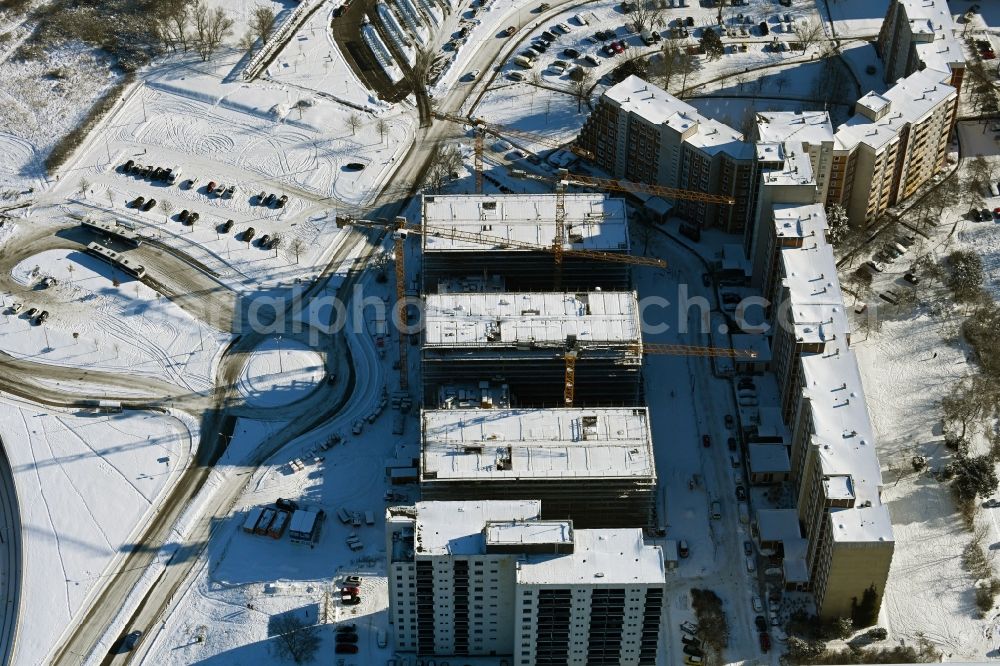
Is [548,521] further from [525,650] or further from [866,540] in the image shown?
[866,540]

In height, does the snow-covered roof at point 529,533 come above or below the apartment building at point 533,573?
above

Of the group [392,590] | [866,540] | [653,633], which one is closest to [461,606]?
[392,590]

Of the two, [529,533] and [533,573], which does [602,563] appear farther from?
[529,533]

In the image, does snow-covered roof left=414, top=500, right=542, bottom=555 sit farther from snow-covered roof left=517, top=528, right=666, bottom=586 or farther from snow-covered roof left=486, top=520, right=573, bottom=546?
snow-covered roof left=517, top=528, right=666, bottom=586

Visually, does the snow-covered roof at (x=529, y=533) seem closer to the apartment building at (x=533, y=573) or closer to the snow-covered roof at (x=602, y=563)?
the apartment building at (x=533, y=573)

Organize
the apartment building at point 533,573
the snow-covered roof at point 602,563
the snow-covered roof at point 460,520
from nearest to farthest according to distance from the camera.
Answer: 1. the snow-covered roof at point 602,563
2. the apartment building at point 533,573
3. the snow-covered roof at point 460,520

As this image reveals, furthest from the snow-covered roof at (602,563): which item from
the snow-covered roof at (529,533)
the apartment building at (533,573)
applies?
the snow-covered roof at (529,533)

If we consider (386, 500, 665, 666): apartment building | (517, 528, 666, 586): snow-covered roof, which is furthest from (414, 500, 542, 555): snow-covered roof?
(517, 528, 666, 586): snow-covered roof
